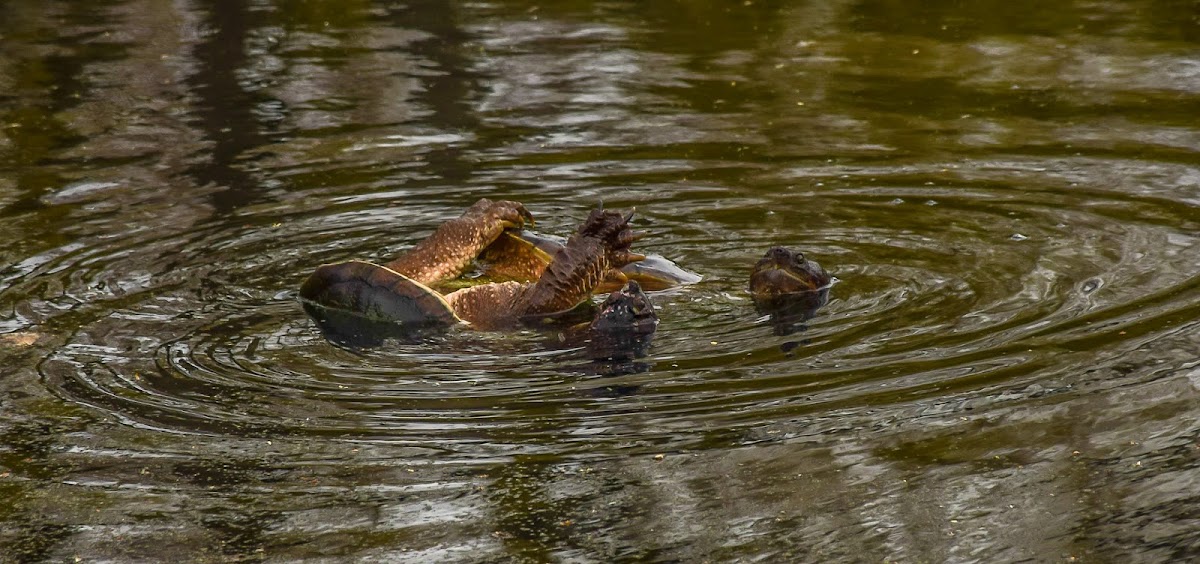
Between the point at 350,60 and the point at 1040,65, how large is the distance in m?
5.50

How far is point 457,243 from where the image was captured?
716cm

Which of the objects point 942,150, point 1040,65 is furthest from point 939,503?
point 1040,65

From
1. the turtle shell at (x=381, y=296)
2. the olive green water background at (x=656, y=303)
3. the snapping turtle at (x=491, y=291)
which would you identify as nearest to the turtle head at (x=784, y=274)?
the olive green water background at (x=656, y=303)

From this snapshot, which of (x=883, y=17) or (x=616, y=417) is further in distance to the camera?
(x=883, y=17)

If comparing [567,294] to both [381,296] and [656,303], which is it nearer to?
[656,303]

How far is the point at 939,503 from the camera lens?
14.7 feet

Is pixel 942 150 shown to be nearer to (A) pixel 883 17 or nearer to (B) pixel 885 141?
(B) pixel 885 141

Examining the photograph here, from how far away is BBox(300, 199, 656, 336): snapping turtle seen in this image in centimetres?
657

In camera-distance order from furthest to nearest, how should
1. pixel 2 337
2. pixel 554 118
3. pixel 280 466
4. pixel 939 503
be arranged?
pixel 554 118 < pixel 2 337 < pixel 280 466 < pixel 939 503

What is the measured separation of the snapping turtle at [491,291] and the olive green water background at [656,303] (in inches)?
8.4

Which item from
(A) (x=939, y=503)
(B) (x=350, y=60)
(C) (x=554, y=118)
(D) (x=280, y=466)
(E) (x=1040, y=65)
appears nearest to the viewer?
(A) (x=939, y=503)

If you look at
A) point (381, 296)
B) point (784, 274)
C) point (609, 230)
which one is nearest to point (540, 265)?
point (609, 230)

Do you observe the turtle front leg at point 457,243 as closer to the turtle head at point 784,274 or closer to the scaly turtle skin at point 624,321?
the scaly turtle skin at point 624,321

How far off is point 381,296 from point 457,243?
68 cm
